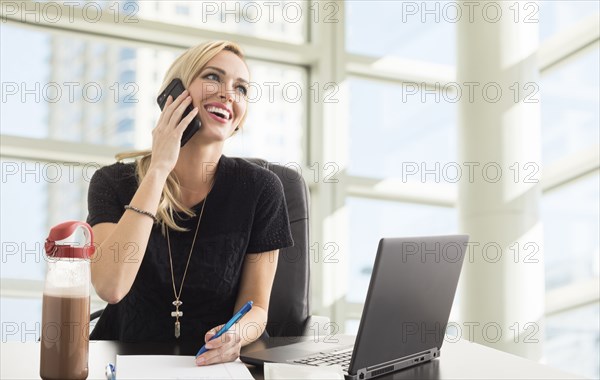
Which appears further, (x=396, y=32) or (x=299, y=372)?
(x=396, y=32)

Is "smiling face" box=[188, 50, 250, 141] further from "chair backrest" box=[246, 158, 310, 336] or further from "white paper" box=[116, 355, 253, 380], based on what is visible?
"white paper" box=[116, 355, 253, 380]

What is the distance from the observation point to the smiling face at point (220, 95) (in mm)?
1771

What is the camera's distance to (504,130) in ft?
8.84

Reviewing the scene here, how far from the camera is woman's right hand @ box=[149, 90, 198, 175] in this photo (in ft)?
5.41

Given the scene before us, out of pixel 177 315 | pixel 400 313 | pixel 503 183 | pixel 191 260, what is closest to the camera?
pixel 400 313

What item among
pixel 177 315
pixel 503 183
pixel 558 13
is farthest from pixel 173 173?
pixel 558 13

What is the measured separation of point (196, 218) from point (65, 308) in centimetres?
81

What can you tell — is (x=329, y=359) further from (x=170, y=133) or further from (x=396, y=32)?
(x=396, y=32)

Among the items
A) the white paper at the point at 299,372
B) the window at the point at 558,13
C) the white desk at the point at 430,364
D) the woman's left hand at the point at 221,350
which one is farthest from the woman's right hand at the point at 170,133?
the window at the point at 558,13

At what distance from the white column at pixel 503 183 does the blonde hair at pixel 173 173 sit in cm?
130

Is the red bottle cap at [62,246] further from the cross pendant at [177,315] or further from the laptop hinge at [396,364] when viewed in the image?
the cross pendant at [177,315]

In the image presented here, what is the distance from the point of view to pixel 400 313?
1.09 meters

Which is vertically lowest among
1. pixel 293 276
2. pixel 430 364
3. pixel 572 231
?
pixel 430 364

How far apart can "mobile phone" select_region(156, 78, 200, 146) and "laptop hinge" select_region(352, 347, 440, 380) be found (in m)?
0.84
